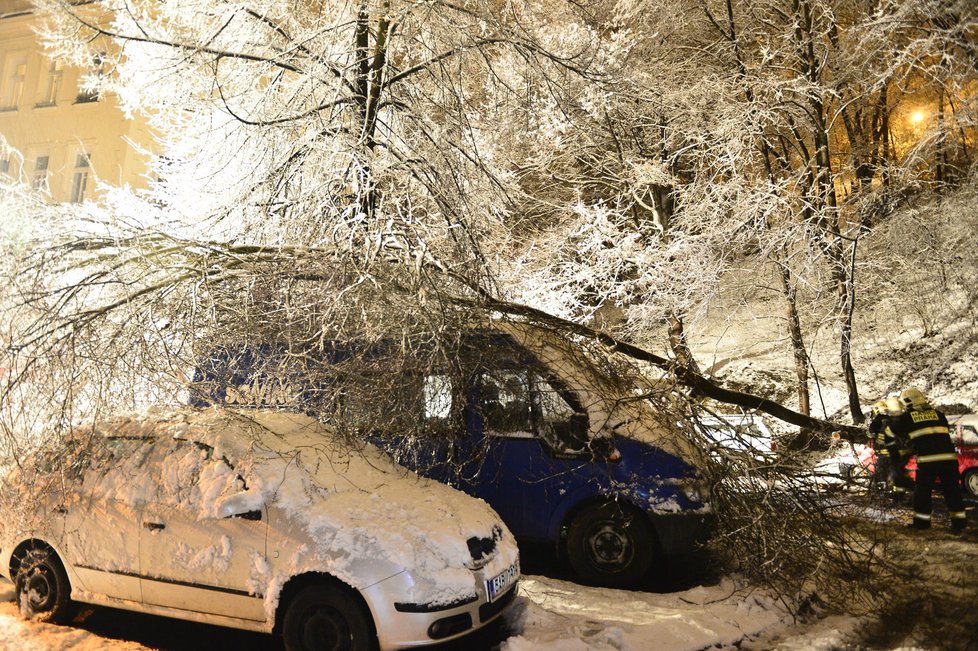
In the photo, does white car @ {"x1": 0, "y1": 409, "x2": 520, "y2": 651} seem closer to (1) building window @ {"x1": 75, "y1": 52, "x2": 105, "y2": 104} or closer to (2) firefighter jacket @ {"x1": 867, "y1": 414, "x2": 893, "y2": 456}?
(1) building window @ {"x1": 75, "y1": 52, "x2": 105, "y2": 104}

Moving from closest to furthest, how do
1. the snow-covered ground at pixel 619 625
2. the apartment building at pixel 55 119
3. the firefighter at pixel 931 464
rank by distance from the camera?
1. the snow-covered ground at pixel 619 625
2. the firefighter at pixel 931 464
3. the apartment building at pixel 55 119

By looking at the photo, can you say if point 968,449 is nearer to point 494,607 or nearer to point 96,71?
point 494,607

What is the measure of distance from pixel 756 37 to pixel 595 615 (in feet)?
36.1

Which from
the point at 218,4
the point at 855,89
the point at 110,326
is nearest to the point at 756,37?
the point at 855,89

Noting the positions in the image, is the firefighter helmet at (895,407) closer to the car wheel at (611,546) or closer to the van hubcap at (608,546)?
the car wheel at (611,546)

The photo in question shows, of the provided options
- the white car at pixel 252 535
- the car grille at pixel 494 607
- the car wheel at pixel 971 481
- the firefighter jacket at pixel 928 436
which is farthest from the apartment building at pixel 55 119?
the car wheel at pixel 971 481

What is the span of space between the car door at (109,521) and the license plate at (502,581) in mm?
2552

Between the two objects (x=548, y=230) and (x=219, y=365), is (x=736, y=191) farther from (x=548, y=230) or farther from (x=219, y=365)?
(x=219, y=365)

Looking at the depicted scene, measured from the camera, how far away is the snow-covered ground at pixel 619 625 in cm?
425

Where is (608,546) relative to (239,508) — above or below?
below

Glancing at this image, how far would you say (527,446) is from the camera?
5684 mm

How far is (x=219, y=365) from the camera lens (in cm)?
573

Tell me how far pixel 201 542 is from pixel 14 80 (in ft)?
95.5

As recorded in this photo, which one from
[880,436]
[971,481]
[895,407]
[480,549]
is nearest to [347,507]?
[480,549]
